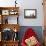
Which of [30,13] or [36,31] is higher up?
[30,13]

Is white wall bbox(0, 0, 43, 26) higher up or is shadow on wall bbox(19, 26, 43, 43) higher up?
white wall bbox(0, 0, 43, 26)

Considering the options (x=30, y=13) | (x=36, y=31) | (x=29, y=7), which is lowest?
(x=36, y=31)

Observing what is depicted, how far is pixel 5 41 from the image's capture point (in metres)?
5.34

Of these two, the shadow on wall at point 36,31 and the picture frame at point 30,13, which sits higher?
the picture frame at point 30,13

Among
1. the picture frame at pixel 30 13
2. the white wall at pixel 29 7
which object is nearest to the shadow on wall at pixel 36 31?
the white wall at pixel 29 7

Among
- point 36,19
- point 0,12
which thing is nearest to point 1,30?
point 0,12

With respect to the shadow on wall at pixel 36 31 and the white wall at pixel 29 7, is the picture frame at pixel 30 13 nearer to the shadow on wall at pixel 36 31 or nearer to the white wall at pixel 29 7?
the white wall at pixel 29 7

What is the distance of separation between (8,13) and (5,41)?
0.98m

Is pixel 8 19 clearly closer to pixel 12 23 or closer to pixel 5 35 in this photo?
pixel 12 23

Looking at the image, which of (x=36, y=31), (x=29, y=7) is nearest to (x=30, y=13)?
Answer: (x=29, y=7)

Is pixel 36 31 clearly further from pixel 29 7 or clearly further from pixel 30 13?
pixel 29 7

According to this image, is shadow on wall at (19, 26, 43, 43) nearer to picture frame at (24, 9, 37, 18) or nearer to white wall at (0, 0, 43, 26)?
white wall at (0, 0, 43, 26)

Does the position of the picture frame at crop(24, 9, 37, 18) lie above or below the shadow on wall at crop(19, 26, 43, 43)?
above

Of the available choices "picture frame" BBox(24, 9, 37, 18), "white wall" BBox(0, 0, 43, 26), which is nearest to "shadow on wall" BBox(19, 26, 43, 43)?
"white wall" BBox(0, 0, 43, 26)
